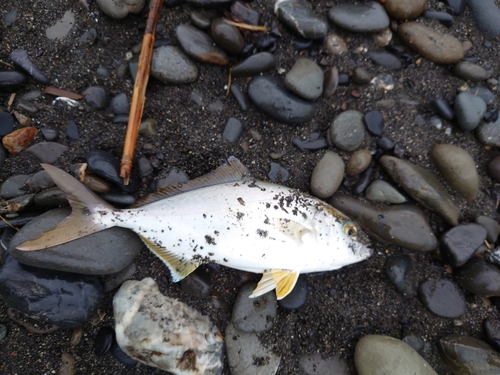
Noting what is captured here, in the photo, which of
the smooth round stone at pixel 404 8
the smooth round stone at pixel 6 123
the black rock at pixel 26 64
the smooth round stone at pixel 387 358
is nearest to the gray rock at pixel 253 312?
the smooth round stone at pixel 387 358

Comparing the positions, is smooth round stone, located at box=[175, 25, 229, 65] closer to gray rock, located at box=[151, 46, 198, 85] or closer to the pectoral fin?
gray rock, located at box=[151, 46, 198, 85]

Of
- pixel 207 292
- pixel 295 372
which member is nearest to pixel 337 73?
pixel 207 292

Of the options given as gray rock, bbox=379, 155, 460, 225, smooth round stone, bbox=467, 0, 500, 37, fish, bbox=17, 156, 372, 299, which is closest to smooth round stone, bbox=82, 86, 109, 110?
fish, bbox=17, 156, 372, 299

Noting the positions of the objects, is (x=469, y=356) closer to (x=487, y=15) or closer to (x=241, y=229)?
(x=241, y=229)

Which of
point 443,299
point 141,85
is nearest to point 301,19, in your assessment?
point 141,85

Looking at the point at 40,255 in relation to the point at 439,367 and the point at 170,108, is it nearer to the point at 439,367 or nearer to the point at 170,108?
the point at 170,108

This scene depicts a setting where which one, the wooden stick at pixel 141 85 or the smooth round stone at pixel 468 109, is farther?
the smooth round stone at pixel 468 109

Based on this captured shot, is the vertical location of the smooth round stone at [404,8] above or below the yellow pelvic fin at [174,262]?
above

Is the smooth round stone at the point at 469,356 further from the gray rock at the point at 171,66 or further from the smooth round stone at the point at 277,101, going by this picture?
the gray rock at the point at 171,66
